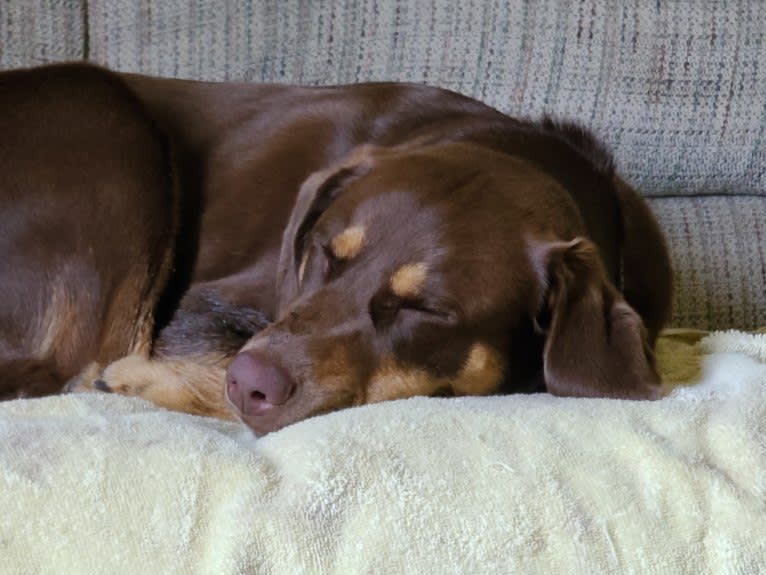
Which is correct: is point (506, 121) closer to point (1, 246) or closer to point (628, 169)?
point (628, 169)

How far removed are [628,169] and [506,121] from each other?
29.5 inches

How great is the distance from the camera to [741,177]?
2.63 m

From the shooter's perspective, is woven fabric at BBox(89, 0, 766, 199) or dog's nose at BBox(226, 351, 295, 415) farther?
woven fabric at BBox(89, 0, 766, 199)

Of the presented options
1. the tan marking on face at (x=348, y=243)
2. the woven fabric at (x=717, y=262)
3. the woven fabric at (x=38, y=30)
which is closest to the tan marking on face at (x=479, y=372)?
the tan marking on face at (x=348, y=243)

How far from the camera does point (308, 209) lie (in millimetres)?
1727

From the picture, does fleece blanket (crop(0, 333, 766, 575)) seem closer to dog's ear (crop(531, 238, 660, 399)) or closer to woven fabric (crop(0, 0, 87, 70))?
dog's ear (crop(531, 238, 660, 399))

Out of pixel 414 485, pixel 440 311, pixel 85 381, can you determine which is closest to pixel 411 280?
pixel 440 311

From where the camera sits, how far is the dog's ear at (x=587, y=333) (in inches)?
56.7

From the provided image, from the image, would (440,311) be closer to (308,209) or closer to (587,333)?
(587,333)

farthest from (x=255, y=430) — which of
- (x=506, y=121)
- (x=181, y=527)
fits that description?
(x=506, y=121)

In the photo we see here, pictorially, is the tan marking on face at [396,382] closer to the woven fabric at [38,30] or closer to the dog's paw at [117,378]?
the dog's paw at [117,378]

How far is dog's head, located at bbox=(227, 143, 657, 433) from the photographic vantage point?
1411 mm

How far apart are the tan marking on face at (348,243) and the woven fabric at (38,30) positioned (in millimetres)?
1472

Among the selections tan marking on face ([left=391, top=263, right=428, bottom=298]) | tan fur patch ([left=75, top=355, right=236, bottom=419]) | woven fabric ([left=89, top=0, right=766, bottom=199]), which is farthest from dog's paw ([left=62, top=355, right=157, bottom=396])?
woven fabric ([left=89, top=0, right=766, bottom=199])
